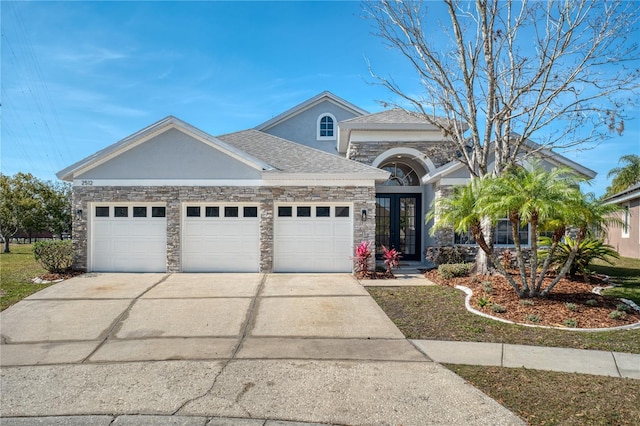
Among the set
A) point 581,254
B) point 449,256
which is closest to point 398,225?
point 449,256

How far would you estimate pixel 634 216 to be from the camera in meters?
20.3

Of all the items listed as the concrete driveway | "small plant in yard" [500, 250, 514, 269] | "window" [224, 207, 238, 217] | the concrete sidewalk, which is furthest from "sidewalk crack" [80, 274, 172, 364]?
"small plant in yard" [500, 250, 514, 269]

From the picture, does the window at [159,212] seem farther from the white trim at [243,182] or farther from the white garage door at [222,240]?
the white trim at [243,182]

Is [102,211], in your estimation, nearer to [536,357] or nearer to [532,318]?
[532,318]

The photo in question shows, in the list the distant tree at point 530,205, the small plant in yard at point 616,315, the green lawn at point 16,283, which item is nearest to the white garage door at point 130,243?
the green lawn at point 16,283

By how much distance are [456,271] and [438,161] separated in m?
5.49

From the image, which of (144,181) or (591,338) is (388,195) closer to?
(144,181)

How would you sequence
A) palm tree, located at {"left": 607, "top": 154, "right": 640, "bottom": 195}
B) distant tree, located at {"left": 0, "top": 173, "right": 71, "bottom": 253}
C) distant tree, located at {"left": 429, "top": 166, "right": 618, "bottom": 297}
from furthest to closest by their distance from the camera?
palm tree, located at {"left": 607, "top": 154, "right": 640, "bottom": 195}, distant tree, located at {"left": 0, "top": 173, "right": 71, "bottom": 253}, distant tree, located at {"left": 429, "top": 166, "right": 618, "bottom": 297}

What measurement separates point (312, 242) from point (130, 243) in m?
5.84

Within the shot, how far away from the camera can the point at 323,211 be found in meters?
13.2

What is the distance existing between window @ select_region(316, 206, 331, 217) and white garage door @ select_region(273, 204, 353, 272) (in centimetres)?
5

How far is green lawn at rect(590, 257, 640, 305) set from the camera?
9.89m

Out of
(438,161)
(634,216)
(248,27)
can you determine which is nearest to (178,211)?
(248,27)

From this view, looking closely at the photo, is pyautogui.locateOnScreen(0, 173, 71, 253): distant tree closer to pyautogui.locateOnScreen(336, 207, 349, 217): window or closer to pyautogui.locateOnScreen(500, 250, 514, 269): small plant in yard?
pyautogui.locateOnScreen(336, 207, 349, 217): window
